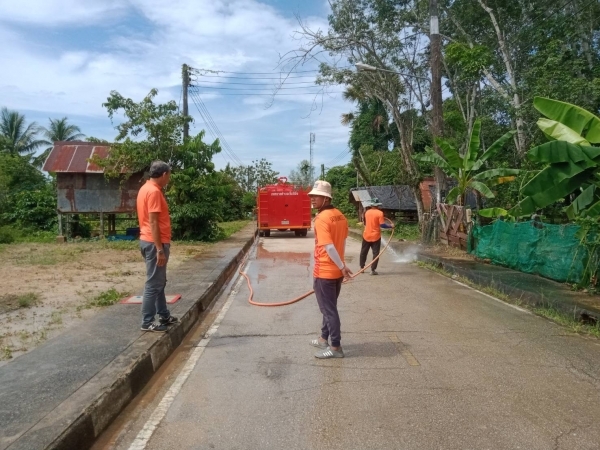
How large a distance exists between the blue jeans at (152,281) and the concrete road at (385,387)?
2.41ft

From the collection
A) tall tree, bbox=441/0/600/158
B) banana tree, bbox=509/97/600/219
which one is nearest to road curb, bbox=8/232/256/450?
banana tree, bbox=509/97/600/219

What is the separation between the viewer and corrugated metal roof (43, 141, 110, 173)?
21.8 m

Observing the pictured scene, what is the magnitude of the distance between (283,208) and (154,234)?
21.0 metres

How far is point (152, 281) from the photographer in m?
6.00

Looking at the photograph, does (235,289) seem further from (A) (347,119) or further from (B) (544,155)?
(A) (347,119)

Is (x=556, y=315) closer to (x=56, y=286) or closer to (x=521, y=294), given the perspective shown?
(x=521, y=294)

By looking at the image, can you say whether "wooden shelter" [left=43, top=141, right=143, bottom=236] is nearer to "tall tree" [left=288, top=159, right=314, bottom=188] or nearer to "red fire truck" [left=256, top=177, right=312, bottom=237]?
"red fire truck" [left=256, top=177, right=312, bottom=237]

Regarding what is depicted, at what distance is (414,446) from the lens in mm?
3660

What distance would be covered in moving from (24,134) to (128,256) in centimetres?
3530

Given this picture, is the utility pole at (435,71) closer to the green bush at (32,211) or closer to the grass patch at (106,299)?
the grass patch at (106,299)

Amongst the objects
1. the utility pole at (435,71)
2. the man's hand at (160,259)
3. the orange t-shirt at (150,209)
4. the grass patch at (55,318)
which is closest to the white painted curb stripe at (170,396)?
the man's hand at (160,259)

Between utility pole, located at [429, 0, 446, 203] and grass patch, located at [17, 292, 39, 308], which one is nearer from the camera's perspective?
grass patch, located at [17, 292, 39, 308]

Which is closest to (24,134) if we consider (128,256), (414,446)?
(128,256)

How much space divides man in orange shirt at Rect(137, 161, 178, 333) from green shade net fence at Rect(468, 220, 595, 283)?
24.5ft
